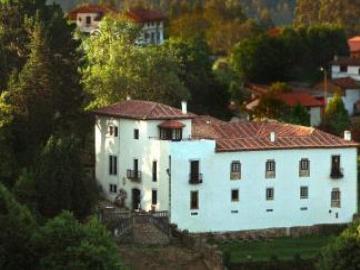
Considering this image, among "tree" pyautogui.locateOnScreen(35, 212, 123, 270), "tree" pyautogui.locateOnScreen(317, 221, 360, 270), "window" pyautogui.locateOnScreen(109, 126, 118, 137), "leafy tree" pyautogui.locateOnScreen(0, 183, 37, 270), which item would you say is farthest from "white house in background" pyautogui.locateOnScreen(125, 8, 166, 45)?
"tree" pyautogui.locateOnScreen(35, 212, 123, 270)

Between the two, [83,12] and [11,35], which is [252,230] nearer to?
[11,35]

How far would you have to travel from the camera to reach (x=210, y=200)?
217 ft

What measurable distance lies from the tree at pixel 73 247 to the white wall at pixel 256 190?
11.3m

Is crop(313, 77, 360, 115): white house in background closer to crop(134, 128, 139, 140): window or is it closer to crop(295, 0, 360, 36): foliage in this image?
crop(295, 0, 360, 36): foliage

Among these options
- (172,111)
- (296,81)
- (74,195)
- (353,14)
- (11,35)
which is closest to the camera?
(74,195)

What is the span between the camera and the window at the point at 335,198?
225 feet

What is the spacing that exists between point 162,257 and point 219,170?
4992mm

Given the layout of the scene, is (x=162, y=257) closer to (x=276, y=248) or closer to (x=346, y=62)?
(x=276, y=248)

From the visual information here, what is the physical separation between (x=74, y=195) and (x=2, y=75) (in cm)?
831

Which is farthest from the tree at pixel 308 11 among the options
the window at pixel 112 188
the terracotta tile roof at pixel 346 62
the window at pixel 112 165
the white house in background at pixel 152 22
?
the window at pixel 112 188

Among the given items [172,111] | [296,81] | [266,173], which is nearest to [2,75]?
[172,111]

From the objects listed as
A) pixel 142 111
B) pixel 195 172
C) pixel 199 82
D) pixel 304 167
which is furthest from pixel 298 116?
pixel 195 172

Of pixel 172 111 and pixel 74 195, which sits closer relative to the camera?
pixel 74 195

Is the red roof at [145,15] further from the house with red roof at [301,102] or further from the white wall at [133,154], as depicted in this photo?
the white wall at [133,154]
